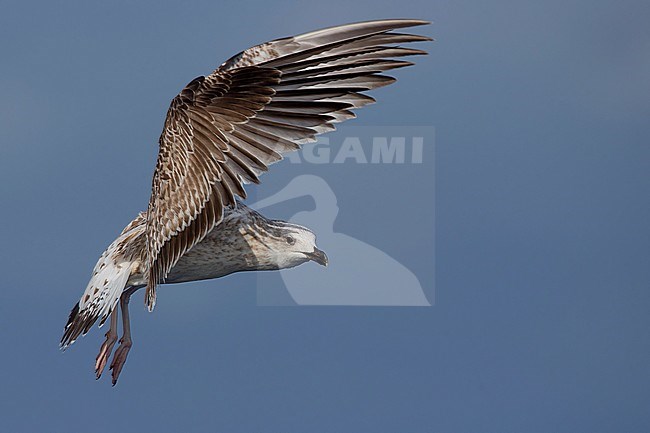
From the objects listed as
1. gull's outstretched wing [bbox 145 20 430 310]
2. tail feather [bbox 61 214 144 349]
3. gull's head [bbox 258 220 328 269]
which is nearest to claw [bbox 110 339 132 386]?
tail feather [bbox 61 214 144 349]

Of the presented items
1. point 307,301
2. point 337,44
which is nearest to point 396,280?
point 307,301

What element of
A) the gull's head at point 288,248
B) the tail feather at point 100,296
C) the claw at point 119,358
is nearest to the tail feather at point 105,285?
the tail feather at point 100,296

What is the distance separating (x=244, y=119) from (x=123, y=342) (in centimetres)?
310

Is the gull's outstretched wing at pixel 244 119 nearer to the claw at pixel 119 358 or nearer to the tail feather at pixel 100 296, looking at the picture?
the tail feather at pixel 100 296

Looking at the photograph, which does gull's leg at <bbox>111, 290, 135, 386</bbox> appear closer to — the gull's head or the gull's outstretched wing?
the gull's outstretched wing

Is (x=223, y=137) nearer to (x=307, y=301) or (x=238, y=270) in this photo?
(x=238, y=270)

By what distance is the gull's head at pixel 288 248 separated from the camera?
1290 cm

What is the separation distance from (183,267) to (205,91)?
1.93 metres

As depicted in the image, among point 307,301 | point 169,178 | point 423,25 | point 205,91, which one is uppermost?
point 423,25

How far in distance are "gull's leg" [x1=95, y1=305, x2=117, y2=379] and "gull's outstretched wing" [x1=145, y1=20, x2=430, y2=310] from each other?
123 cm

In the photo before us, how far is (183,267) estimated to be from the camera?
42.3 feet

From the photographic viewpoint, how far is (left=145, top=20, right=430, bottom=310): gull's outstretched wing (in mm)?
11867

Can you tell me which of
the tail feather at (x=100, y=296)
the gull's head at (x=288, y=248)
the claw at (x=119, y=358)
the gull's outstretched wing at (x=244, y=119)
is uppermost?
the gull's outstretched wing at (x=244, y=119)

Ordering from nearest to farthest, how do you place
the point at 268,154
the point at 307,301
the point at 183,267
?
the point at 268,154, the point at 183,267, the point at 307,301
